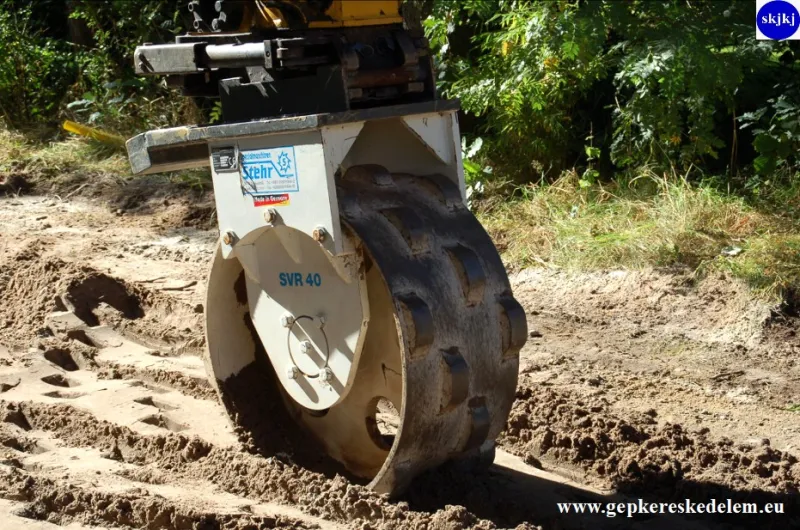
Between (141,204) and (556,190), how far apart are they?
3235 millimetres

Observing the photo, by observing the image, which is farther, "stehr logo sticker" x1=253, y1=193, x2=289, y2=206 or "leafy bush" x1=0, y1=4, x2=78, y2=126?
"leafy bush" x1=0, y1=4, x2=78, y2=126

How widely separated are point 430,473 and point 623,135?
449 centimetres

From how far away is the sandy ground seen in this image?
3.75 meters

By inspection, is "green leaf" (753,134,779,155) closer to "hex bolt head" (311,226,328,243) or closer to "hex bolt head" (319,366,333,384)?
"hex bolt head" (319,366,333,384)

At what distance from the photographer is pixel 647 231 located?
6863mm

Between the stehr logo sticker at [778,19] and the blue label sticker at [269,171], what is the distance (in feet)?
14.3

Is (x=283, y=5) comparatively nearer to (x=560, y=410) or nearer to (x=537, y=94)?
(x=560, y=410)

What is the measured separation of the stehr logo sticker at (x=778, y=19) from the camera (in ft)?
22.7

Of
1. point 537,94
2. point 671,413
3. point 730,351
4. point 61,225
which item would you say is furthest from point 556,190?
point 61,225

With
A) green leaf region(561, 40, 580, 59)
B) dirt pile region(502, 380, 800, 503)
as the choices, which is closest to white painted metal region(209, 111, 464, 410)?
dirt pile region(502, 380, 800, 503)

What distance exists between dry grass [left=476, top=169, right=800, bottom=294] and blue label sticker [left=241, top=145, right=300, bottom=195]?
3352 mm

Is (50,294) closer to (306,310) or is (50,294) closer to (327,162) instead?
(306,310)

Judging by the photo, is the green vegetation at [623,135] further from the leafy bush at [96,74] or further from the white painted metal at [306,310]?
the white painted metal at [306,310]

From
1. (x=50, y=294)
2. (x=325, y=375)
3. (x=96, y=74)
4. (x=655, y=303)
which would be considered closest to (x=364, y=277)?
(x=325, y=375)
